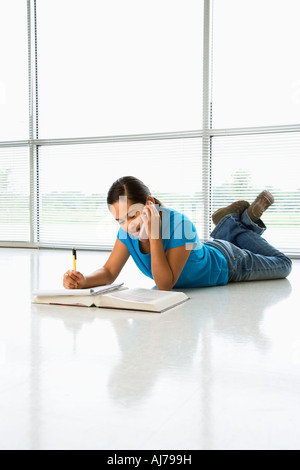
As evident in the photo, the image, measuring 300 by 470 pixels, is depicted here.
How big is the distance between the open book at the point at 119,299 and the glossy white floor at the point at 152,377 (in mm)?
48

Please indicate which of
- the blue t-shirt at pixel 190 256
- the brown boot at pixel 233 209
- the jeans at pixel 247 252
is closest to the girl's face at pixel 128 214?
the blue t-shirt at pixel 190 256

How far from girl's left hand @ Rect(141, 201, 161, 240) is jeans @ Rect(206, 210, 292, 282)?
25.2 inches

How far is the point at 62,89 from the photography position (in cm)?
512

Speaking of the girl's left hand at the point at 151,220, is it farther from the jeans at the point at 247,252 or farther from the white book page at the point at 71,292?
the jeans at the point at 247,252

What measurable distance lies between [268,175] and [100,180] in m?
1.70

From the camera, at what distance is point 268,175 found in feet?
14.6

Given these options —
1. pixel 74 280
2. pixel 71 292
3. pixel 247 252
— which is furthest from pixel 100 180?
pixel 71 292

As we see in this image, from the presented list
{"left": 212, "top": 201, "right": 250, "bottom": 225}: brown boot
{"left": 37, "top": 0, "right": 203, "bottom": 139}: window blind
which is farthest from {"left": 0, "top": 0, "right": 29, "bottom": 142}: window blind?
{"left": 212, "top": 201, "right": 250, "bottom": 225}: brown boot

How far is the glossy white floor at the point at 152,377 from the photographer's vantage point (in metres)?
0.92

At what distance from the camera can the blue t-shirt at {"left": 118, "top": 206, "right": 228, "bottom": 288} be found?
2246 mm

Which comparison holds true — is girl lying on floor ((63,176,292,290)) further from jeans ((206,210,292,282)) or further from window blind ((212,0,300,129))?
window blind ((212,0,300,129))

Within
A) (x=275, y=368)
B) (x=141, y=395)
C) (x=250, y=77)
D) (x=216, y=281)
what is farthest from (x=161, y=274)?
(x=250, y=77)

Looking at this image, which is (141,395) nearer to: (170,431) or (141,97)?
(170,431)

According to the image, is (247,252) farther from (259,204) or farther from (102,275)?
(102,275)
